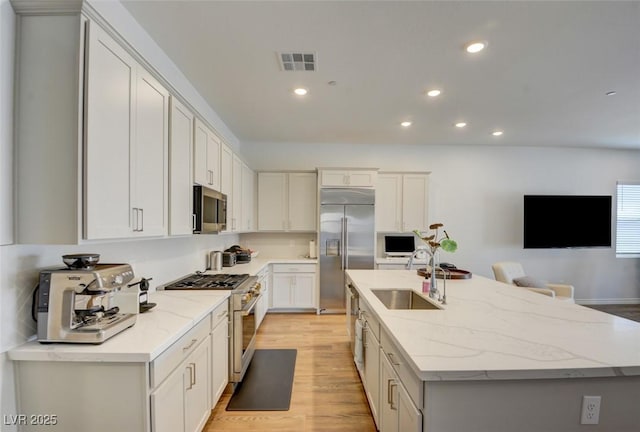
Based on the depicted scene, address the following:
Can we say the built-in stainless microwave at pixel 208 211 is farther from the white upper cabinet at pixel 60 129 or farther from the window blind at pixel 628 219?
the window blind at pixel 628 219

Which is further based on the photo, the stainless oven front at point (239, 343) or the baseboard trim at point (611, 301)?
the baseboard trim at point (611, 301)

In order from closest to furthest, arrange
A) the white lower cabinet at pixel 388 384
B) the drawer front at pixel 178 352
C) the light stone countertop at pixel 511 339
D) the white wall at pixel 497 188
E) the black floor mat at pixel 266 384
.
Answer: the light stone countertop at pixel 511 339, the white lower cabinet at pixel 388 384, the drawer front at pixel 178 352, the black floor mat at pixel 266 384, the white wall at pixel 497 188

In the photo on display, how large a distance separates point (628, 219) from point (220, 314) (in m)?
7.40

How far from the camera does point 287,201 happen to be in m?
4.69

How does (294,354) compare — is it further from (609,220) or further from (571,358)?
(609,220)

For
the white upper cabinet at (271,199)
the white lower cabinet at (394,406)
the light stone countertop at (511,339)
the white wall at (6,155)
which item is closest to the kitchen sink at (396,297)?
the light stone countertop at (511,339)

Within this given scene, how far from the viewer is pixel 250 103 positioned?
3.27 metres

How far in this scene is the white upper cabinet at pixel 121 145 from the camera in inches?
50.0

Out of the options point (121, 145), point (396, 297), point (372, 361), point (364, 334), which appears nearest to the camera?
point (121, 145)

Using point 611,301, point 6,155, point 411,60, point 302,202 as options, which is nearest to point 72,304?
point 6,155

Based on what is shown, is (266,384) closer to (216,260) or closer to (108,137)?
(216,260)

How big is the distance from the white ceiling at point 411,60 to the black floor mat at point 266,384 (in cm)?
294

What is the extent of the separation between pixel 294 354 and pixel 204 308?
1606mm

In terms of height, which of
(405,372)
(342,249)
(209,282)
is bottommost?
(405,372)
